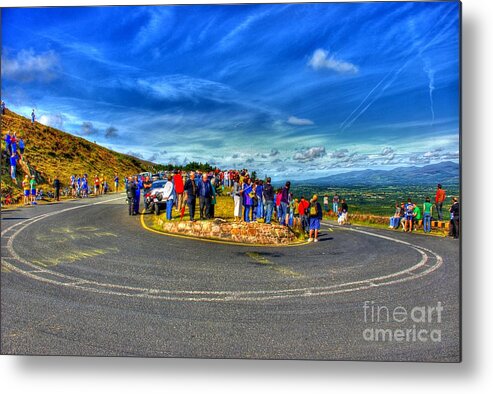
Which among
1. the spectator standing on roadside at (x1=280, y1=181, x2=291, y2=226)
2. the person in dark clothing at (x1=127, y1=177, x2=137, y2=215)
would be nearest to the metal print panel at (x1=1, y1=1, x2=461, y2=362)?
the spectator standing on roadside at (x1=280, y1=181, x2=291, y2=226)

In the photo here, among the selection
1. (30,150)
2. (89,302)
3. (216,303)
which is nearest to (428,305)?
(216,303)

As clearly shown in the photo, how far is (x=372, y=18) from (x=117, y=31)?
286 cm

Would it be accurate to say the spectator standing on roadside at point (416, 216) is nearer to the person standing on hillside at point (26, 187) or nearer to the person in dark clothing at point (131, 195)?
the person in dark clothing at point (131, 195)

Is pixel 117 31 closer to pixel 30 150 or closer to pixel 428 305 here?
pixel 30 150

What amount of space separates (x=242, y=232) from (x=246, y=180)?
62 centimetres

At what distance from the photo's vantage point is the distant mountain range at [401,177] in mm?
3422

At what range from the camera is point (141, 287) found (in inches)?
136

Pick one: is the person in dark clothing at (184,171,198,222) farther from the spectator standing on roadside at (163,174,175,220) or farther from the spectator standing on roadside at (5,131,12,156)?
the spectator standing on roadside at (5,131,12,156)

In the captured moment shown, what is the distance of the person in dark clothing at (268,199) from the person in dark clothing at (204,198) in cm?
68

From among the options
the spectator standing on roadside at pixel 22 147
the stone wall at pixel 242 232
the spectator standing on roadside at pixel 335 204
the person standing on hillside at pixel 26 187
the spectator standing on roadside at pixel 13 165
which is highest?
the spectator standing on roadside at pixel 22 147

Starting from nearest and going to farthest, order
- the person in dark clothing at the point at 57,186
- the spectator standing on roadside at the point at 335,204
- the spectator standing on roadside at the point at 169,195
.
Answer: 1. the spectator standing on roadside at the point at 335,204
2. the spectator standing on roadside at the point at 169,195
3. the person in dark clothing at the point at 57,186

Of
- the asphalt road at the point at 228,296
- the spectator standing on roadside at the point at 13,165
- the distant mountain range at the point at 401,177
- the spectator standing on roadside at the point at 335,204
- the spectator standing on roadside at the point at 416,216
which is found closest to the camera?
the asphalt road at the point at 228,296

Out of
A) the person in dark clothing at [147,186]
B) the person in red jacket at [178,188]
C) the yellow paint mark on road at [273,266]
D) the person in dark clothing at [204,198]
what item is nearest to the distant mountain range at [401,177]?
the yellow paint mark on road at [273,266]

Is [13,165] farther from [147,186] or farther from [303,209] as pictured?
[303,209]
